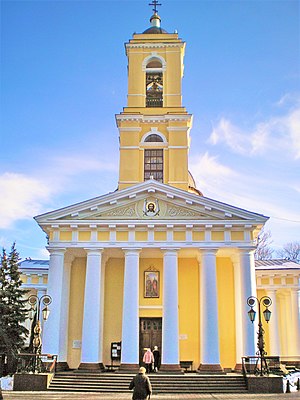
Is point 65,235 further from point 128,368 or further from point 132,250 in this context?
point 128,368

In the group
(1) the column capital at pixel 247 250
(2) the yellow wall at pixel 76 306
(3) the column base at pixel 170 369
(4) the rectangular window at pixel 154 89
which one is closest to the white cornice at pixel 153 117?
(4) the rectangular window at pixel 154 89

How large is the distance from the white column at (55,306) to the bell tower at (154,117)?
6675mm

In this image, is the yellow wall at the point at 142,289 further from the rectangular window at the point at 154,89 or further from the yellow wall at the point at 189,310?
the rectangular window at the point at 154,89

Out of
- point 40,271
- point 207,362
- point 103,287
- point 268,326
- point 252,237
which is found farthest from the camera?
point 40,271

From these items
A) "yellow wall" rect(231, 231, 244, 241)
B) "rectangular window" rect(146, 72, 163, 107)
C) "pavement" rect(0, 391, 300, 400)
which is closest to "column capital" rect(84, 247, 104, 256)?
"yellow wall" rect(231, 231, 244, 241)

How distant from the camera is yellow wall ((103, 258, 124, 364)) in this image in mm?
24672

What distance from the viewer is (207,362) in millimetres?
21453

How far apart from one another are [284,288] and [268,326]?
8.33 ft

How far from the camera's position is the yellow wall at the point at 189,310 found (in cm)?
2442

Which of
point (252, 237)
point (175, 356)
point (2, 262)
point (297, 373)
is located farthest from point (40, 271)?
point (297, 373)

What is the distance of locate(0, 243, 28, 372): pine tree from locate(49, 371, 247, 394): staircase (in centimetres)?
374

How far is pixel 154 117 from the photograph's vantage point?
96.6 feet

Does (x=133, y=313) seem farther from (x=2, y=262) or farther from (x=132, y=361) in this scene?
(x=2, y=262)

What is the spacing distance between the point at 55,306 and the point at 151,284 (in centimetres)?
533
